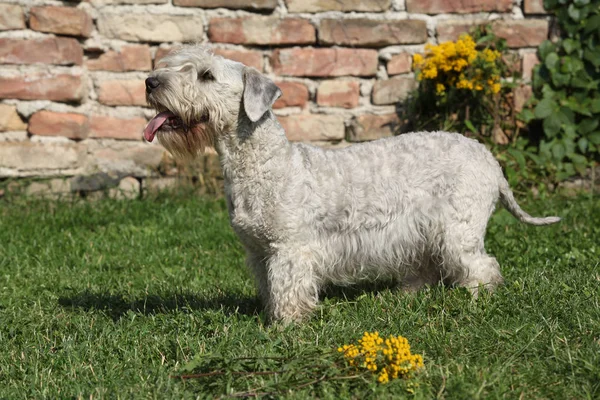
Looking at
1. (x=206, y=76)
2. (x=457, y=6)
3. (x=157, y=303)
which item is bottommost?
(x=157, y=303)

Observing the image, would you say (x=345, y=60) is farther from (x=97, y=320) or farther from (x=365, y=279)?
(x=97, y=320)

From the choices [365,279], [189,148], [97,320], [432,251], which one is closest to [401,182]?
[432,251]

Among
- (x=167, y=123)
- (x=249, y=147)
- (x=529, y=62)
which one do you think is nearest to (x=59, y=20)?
(x=167, y=123)

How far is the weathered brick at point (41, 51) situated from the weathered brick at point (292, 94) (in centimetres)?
168

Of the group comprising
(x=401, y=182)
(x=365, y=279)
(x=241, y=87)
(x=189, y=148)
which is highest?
(x=241, y=87)

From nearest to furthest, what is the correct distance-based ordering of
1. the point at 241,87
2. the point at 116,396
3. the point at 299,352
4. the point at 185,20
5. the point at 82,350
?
the point at 116,396 < the point at 299,352 < the point at 82,350 < the point at 241,87 < the point at 185,20

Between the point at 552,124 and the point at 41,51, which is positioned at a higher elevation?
the point at 41,51

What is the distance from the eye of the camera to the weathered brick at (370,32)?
6.34m

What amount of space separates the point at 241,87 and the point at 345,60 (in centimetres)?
279

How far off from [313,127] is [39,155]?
89.5 inches

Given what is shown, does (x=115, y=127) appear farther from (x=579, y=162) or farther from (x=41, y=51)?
(x=579, y=162)

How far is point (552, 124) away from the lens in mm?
6469

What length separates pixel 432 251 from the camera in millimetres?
4168

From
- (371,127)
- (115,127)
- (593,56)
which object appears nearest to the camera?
(115,127)
